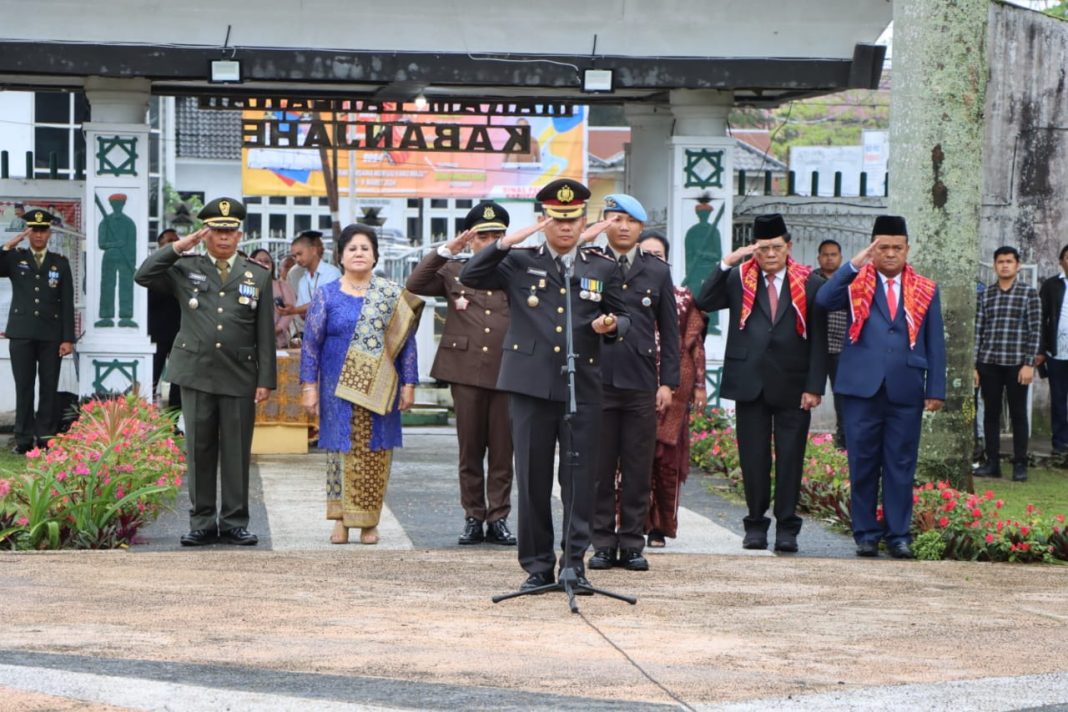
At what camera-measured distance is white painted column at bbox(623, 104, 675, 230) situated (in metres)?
17.8

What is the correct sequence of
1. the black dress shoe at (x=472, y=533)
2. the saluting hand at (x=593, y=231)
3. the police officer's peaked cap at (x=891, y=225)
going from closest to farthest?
the saluting hand at (x=593, y=231)
the police officer's peaked cap at (x=891, y=225)
the black dress shoe at (x=472, y=533)

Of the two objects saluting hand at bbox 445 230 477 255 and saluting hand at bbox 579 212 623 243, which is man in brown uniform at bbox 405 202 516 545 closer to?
saluting hand at bbox 445 230 477 255

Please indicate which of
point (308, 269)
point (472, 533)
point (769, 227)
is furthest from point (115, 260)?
point (769, 227)

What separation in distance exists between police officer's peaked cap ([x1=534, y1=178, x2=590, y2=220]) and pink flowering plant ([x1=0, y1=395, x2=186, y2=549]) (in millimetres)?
3188

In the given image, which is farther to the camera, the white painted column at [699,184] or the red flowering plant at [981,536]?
the white painted column at [699,184]

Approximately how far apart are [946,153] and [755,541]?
2.77 m

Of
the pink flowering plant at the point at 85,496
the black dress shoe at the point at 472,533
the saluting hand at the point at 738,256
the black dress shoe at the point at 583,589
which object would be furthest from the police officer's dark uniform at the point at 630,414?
the pink flowering plant at the point at 85,496

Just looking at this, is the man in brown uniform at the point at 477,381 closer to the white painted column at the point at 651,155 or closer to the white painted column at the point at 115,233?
the white painted column at the point at 115,233

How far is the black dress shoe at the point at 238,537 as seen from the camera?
34.9ft

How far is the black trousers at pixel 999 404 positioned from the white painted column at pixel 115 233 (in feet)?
23.4

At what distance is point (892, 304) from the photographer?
1057 cm

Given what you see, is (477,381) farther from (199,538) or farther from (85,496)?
(85,496)

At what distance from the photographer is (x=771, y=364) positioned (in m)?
10.7

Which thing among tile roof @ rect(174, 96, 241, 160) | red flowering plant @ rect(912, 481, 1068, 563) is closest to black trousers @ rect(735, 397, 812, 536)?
red flowering plant @ rect(912, 481, 1068, 563)
